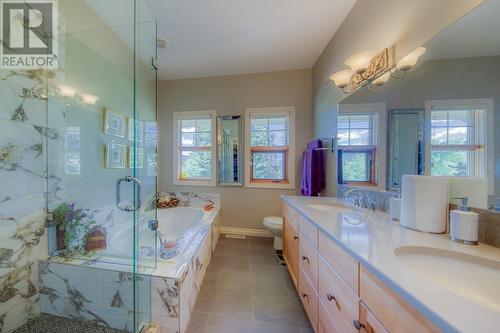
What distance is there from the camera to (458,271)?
2.27 feet

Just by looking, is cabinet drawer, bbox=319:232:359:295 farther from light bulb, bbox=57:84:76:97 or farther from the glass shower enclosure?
light bulb, bbox=57:84:76:97

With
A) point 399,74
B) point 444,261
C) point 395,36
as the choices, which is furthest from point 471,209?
point 395,36

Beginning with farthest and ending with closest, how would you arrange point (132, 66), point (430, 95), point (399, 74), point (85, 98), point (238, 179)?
point (238, 179) < point (132, 66) < point (85, 98) < point (399, 74) < point (430, 95)

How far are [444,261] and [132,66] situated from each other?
258 centimetres

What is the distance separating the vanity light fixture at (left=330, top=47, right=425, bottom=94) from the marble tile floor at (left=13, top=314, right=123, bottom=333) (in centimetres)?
259

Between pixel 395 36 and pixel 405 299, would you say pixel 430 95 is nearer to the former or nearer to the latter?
pixel 395 36

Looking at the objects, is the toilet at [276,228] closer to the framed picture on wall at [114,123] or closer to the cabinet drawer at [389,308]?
the cabinet drawer at [389,308]

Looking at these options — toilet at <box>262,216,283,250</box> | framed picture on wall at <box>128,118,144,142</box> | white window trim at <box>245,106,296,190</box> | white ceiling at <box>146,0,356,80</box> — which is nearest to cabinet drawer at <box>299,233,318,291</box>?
toilet at <box>262,216,283,250</box>

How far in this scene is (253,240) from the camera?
2.73 meters

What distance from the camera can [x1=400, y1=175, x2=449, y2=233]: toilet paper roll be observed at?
0.93 meters

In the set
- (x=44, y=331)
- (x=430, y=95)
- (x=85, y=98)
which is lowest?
(x=44, y=331)

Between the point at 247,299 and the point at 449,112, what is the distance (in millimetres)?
1872

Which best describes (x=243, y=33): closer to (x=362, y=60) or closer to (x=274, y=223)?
(x=362, y=60)

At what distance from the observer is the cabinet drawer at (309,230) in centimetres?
118
